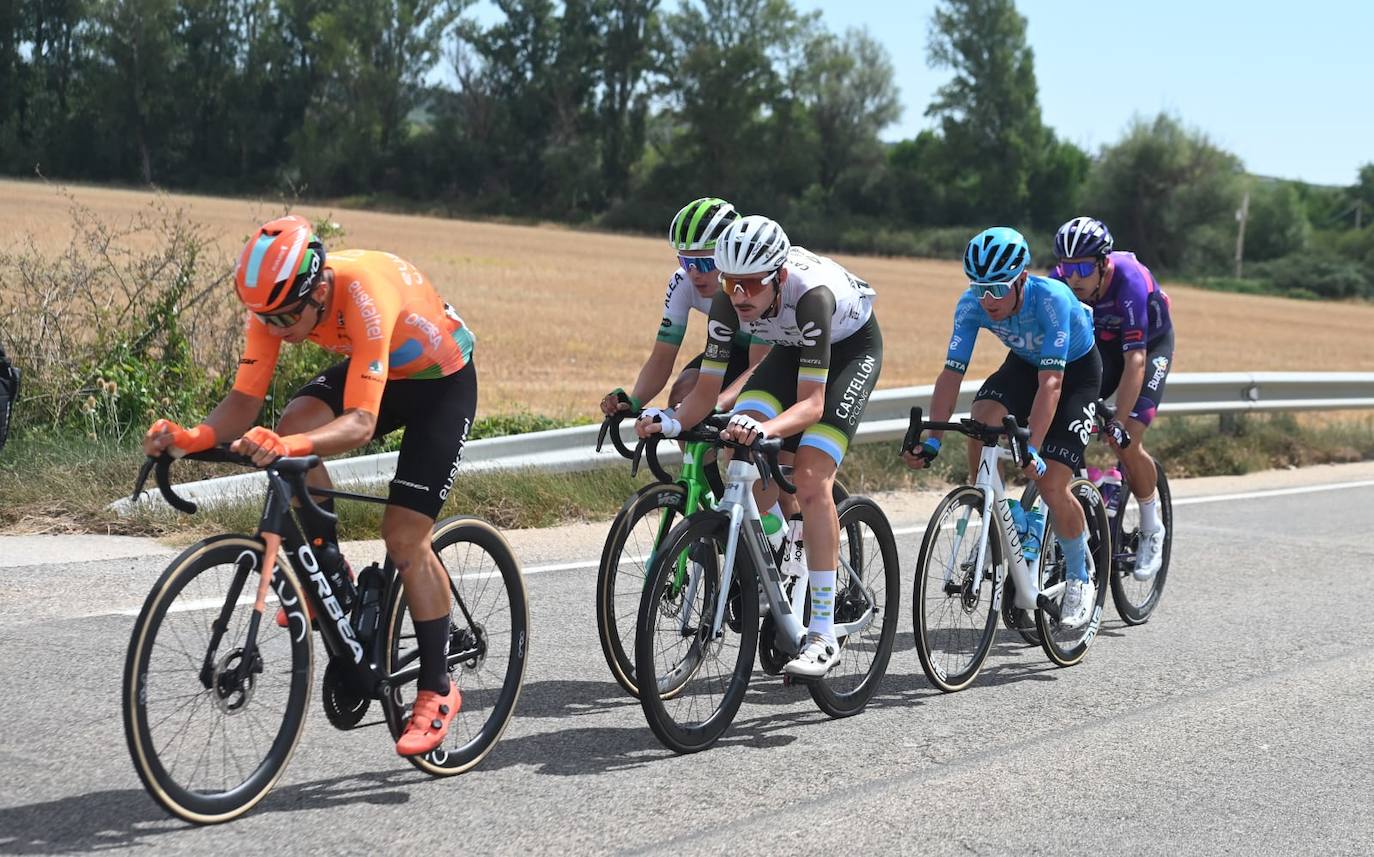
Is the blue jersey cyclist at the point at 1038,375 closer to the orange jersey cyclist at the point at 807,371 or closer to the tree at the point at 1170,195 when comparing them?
the orange jersey cyclist at the point at 807,371

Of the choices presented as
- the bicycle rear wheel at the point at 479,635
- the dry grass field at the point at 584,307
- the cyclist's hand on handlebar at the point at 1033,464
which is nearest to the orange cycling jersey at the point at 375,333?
the bicycle rear wheel at the point at 479,635

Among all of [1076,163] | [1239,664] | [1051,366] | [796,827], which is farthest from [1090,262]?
[1076,163]

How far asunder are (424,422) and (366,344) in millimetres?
444

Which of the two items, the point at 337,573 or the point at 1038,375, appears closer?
the point at 337,573

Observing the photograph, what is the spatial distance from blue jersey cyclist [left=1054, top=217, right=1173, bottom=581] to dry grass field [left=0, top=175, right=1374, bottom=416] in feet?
19.0

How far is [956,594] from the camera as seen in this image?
249 inches

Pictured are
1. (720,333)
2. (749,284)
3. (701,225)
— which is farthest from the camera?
(720,333)

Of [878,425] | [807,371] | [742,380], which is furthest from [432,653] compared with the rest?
[878,425]

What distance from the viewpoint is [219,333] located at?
10625 millimetres

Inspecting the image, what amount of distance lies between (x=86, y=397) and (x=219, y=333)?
4.13 ft

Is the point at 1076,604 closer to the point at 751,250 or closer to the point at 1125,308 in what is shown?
the point at 1125,308

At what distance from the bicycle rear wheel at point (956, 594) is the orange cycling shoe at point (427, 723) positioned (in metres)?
2.19

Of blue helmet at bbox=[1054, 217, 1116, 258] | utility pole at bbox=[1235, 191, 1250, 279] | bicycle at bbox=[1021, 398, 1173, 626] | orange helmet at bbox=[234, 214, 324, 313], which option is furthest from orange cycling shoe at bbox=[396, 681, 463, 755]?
utility pole at bbox=[1235, 191, 1250, 279]

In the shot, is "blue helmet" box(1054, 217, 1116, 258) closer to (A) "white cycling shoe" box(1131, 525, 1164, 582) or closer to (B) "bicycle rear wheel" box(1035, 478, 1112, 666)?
(B) "bicycle rear wheel" box(1035, 478, 1112, 666)
